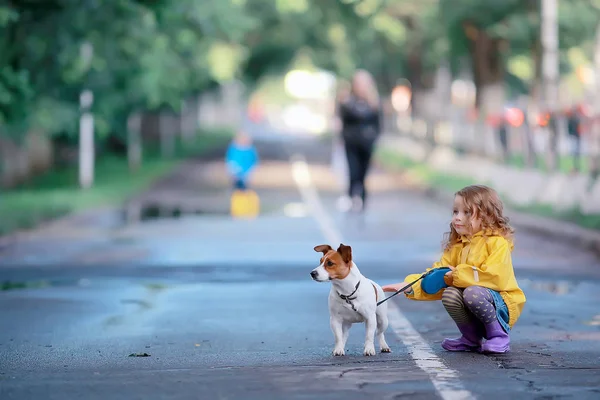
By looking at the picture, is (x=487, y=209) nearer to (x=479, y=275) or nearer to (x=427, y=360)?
(x=479, y=275)

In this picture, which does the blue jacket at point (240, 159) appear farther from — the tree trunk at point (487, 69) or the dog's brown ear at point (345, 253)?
the dog's brown ear at point (345, 253)

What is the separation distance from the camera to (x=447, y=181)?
32.8 m

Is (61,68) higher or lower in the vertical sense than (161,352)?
higher

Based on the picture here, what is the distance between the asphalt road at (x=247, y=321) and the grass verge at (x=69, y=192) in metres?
1.19

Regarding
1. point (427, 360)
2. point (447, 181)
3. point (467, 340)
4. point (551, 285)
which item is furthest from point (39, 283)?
point (447, 181)

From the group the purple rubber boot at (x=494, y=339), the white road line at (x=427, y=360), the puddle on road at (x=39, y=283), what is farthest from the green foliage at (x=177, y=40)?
the purple rubber boot at (x=494, y=339)

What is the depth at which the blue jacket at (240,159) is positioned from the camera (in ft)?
97.0

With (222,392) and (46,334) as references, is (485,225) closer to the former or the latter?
(222,392)

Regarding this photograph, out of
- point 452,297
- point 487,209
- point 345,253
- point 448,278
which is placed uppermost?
point 487,209

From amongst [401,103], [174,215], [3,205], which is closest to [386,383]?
[174,215]

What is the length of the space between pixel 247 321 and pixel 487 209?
9.76 feet

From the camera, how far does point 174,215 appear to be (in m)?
25.0

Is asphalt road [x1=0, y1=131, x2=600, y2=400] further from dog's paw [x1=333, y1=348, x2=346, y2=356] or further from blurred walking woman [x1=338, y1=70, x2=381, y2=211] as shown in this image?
blurred walking woman [x1=338, y1=70, x2=381, y2=211]

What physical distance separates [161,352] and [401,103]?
52.8 metres
